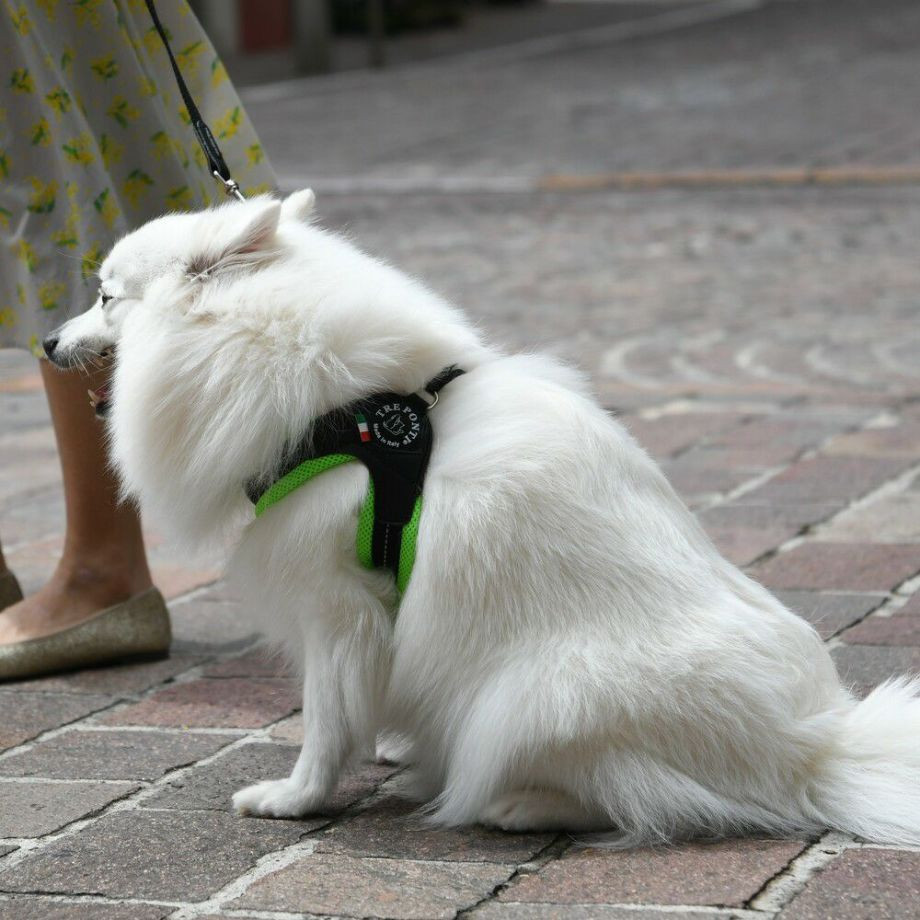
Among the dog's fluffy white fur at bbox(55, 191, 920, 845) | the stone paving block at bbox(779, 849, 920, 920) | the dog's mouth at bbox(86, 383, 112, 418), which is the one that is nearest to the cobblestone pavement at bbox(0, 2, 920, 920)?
the stone paving block at bbox(779, 849, 920, 920)

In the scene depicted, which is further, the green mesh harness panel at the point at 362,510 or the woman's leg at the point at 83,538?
the woman's leg at the point at 83,538

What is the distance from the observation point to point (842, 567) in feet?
13.9

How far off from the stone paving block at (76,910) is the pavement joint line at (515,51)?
57.5 feet

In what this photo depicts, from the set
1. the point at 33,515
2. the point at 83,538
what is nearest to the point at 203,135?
the point at 83,538

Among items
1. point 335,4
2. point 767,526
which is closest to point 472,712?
point 767,526

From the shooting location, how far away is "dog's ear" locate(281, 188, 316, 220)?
9.86 ft

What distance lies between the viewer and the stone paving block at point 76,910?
245 centimetres

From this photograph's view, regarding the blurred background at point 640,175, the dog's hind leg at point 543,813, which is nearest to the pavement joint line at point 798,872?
the dog's hind leg at point 543,813

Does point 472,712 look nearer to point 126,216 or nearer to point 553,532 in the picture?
point 553,532

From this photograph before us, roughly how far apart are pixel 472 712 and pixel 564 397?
56 centimetres

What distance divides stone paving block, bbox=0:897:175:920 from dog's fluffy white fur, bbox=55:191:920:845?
40cm

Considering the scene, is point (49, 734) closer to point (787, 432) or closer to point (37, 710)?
point (37, 710)

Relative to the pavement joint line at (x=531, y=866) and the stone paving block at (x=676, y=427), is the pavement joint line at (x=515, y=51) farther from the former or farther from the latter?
the pavement joint line at (x=531, y=866)

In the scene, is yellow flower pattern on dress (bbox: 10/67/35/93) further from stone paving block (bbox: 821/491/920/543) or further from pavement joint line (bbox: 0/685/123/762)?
stone paving block (bbox: 821/491/920/543)
